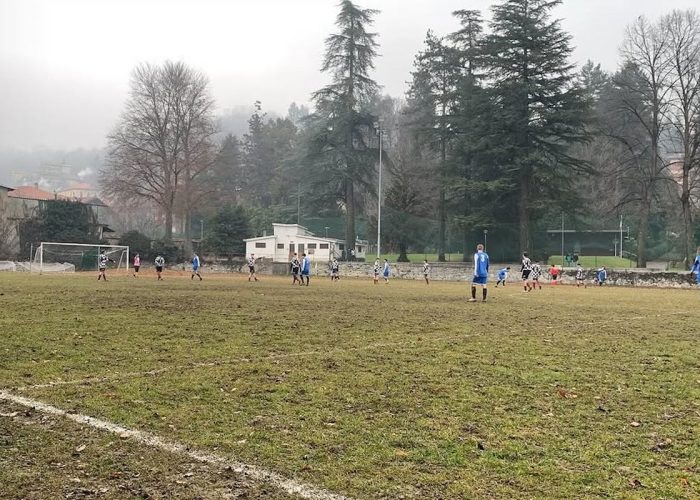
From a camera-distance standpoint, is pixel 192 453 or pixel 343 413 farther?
pixel 343 413

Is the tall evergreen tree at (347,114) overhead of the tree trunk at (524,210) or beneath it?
overhead

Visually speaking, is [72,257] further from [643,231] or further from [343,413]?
[343,413]

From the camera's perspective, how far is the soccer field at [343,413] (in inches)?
156

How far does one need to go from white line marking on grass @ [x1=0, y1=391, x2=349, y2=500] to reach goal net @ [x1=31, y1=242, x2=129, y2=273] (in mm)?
44409

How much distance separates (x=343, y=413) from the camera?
18.3 ft

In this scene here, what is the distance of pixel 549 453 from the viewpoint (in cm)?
454

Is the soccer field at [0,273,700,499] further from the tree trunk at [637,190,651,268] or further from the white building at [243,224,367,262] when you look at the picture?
the white building at [243,224,367,262]

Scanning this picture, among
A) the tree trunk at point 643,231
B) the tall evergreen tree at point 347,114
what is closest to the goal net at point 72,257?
the tall evergreen tree at point 347,114

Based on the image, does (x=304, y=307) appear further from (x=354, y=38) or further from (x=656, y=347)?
(x=354, y=38)

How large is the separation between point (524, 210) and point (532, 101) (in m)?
9.11

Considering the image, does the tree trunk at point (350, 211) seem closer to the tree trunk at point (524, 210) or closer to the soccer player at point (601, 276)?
the tree trunk at point (524, 210)

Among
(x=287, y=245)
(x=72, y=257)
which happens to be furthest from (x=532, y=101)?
(x=72, y=257)

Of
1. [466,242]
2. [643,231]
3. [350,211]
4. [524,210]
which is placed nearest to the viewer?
[643,231]

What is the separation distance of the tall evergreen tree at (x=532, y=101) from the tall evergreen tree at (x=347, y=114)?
1359 cm
